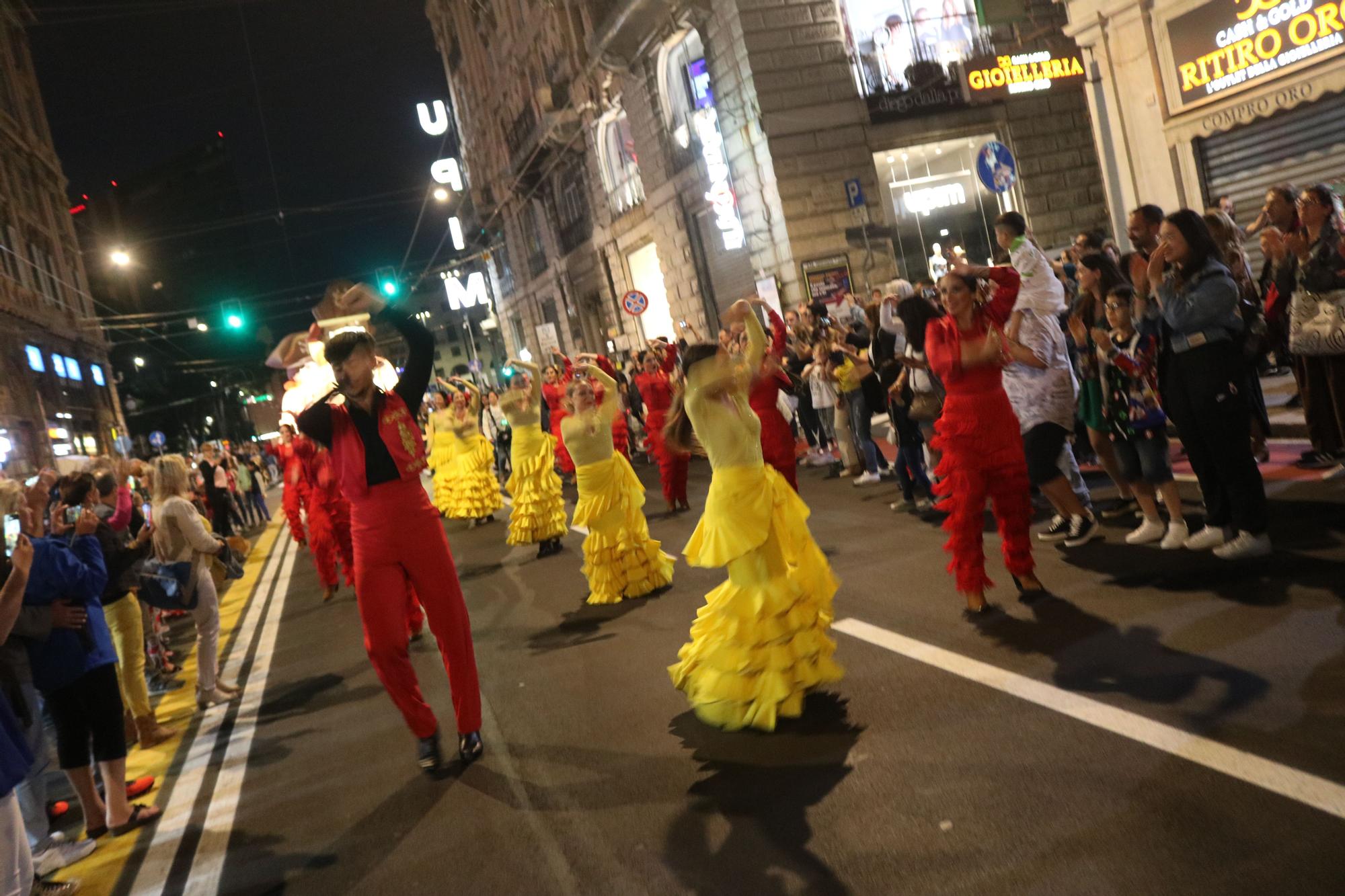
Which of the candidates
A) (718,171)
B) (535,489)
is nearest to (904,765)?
(535,489)

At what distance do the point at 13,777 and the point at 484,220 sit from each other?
45.7m

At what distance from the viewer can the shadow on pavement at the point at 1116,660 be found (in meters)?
4.08

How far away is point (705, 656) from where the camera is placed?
16.5ft

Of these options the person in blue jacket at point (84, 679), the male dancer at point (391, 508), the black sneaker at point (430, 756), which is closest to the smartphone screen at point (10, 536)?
the person in blue jacket at point (84, 679)

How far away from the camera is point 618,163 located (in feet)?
99.7

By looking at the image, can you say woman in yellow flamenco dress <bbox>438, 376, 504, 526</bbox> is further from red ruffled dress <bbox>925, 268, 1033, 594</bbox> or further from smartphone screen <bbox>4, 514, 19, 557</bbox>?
smartphone screen <bbox>4, 514, 19, 557</bbox>

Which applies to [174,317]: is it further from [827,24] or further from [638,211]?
[827,24]

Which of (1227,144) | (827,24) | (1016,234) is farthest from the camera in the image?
(827,24)

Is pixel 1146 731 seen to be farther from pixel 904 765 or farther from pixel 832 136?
pixel 832 136

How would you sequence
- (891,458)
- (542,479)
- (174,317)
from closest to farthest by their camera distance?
(542,479) → (891,458) → (174,317)

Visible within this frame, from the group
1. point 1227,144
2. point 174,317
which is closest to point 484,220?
point 174,317

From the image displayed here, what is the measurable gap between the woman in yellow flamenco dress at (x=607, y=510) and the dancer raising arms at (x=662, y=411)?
1.94 meters

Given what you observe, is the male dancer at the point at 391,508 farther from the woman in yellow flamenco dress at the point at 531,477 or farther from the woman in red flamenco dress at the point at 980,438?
the woman in yellow flamenco dress at the point at 531,477

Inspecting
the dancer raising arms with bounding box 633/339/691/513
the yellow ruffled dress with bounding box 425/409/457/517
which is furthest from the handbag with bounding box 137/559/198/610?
the yellow ruffled dress with bounding box 425/409/457/517
